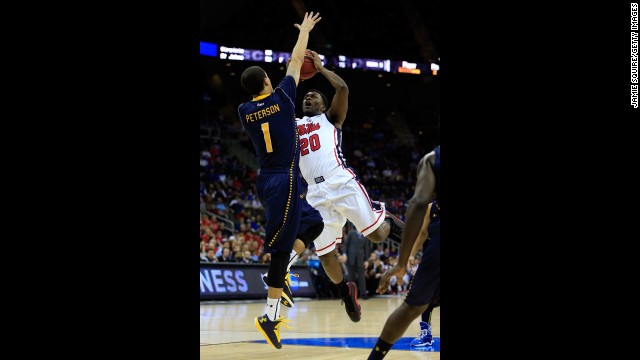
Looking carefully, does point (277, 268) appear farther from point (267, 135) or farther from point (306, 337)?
point (306, 337)

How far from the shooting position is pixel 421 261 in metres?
4.29

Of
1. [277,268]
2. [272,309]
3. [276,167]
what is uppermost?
[276,167]

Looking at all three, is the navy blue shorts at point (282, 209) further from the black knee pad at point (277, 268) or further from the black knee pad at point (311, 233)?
the black knee pad at point (311, 233)

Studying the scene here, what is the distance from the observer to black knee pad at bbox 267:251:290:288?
227 inches

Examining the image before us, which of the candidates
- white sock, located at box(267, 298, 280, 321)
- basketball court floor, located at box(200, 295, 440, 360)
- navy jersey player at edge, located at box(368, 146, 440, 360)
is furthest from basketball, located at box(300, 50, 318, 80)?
navy jersey player at edge, located at box(368, 146, 440, 360)

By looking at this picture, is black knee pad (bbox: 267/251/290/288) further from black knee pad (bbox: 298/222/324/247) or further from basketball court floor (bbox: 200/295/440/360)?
basketball court floor (bbox: 200/295/440/360)

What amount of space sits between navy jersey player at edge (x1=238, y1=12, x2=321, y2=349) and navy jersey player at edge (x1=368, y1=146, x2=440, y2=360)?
4.83ft

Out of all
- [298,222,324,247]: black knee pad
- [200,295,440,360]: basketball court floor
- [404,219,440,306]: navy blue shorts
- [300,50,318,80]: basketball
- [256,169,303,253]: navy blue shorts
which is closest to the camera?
[404,219,440,306]: navy blue shorts

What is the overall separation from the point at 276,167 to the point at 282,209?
1.14 feet

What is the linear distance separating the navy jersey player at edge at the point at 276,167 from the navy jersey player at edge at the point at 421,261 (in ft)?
4.83

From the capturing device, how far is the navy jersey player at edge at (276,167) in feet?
18.7

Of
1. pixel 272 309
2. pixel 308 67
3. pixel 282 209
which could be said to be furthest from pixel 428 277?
pixel 308 67
